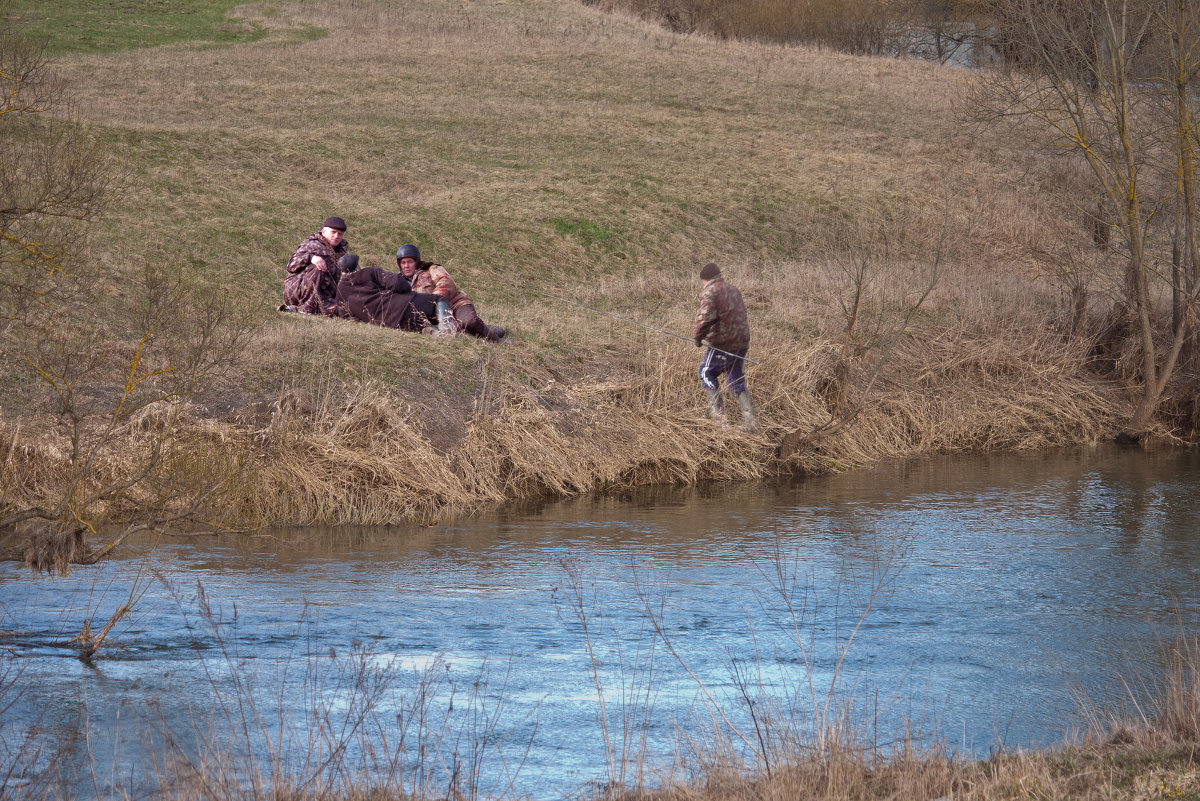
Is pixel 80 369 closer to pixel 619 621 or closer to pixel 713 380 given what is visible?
pixel 713 380

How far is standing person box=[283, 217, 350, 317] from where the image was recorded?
1759 cm

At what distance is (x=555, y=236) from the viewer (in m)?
27.4

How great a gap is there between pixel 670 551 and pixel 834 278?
11803 mm

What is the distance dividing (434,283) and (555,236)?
10.2 meters

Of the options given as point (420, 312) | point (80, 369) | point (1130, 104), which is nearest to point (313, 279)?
point (420, 312)

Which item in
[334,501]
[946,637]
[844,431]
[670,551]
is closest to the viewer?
[946,637]

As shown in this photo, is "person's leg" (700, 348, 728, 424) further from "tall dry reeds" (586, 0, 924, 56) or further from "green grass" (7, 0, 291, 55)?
"tall dry reeds" (586, 0, 924, 56)

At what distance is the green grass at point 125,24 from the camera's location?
42781 millimetres

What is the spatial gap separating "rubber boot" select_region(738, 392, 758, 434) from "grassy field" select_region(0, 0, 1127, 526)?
0.59 ft

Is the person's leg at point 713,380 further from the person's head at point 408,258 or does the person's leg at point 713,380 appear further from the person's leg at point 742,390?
the person's head at point 408,258

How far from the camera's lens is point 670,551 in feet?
40.0

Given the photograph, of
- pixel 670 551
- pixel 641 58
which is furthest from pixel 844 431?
pixel 641 58

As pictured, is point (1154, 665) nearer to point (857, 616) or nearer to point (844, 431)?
point (857, 616)

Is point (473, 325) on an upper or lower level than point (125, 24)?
lower
